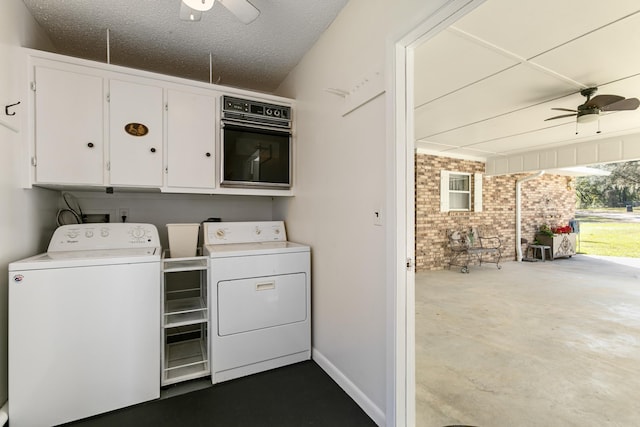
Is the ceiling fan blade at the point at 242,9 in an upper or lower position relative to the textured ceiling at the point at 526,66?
lower

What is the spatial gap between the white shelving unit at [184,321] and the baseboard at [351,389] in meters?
0.85

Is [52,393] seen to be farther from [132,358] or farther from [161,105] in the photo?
[161,105]

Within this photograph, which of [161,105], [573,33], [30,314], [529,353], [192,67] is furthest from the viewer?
[192,67]

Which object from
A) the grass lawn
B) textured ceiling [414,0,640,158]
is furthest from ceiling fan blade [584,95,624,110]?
the grass lawn

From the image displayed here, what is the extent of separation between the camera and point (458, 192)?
21.1 ft

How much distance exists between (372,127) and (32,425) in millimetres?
2604

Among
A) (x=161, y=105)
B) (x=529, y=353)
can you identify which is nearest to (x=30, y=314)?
(x=161, y=105)

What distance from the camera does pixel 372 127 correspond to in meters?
A: 1.73

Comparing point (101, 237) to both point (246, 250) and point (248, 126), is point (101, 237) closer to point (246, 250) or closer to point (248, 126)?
point (246, 250)

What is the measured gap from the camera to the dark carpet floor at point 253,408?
168cm

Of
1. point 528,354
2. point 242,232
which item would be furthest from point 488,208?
point 242,232

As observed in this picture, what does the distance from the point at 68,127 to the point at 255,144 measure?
1.34 meters

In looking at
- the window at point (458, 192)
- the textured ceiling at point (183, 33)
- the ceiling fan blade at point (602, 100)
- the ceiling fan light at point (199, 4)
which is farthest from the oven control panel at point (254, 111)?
the window at point (458, 192)

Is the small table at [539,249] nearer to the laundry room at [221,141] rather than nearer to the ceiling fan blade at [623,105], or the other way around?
the ceiling fan blade at [623,105]
